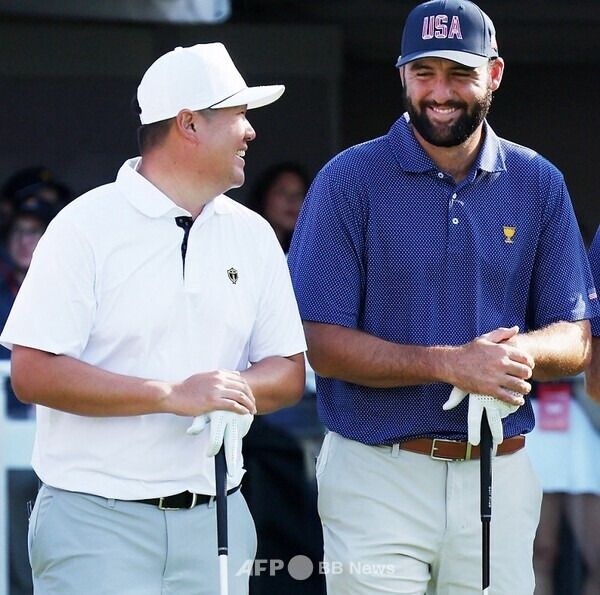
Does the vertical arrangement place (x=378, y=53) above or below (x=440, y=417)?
above

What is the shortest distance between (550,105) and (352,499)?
3.56 m

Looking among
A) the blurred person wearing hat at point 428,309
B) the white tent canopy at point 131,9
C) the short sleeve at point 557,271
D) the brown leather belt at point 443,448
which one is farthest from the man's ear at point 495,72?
the white tent canopy at point 131,9

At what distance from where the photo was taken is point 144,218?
120 inches

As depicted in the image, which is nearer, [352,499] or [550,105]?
[352,499]

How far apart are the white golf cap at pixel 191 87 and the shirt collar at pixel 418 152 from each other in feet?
1.41

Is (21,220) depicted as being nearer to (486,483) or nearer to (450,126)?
(450,126)

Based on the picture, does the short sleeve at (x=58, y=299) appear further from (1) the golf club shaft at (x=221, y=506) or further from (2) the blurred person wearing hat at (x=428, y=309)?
(2) the blurred person wearing hat at (x=428, y=309)

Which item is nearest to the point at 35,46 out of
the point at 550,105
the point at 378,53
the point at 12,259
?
the point at 12,259

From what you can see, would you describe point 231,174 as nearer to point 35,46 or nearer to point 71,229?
point 71,229

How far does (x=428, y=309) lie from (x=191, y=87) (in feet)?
2.58

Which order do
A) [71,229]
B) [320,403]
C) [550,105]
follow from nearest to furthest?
[71,229], [320,403], [550,105]

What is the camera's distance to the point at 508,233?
336 centimetres

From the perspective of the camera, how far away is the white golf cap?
122 inches

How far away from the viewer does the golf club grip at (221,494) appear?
2.98m
